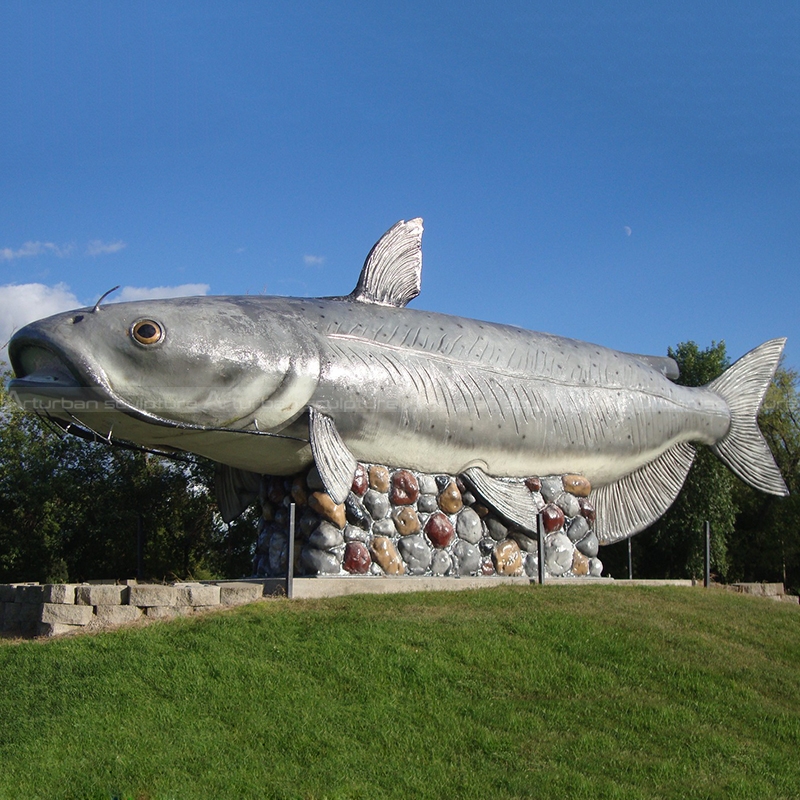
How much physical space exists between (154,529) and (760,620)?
14.6 meters

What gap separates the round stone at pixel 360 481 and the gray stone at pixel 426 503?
2.51 ft

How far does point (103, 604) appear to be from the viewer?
351 inches

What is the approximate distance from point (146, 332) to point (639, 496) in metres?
7.60

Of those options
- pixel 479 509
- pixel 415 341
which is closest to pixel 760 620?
pixel 479 509

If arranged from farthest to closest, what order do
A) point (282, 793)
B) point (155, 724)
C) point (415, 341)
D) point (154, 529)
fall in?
point (154, 529) → point (415, 341) → point (155, 724) → point (282, 793)

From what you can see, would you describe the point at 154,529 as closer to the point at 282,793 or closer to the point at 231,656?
the point at 231,656

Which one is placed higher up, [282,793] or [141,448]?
[141,448]

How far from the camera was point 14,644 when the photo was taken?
28.0 ft

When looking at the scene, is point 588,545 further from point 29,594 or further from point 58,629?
point 29,594

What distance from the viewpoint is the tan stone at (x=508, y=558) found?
1163 cm

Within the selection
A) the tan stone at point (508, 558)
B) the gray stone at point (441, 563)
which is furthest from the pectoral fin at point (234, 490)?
the tan stone at point (508, 558)

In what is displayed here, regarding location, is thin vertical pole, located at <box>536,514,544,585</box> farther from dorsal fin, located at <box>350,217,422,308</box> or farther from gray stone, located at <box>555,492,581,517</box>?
dorsal fin, located at <box>350,217,422,308</box>

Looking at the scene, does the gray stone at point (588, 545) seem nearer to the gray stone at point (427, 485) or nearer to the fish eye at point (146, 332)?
the gray stone at point (427, 485)

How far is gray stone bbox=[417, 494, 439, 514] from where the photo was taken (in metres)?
11.2
